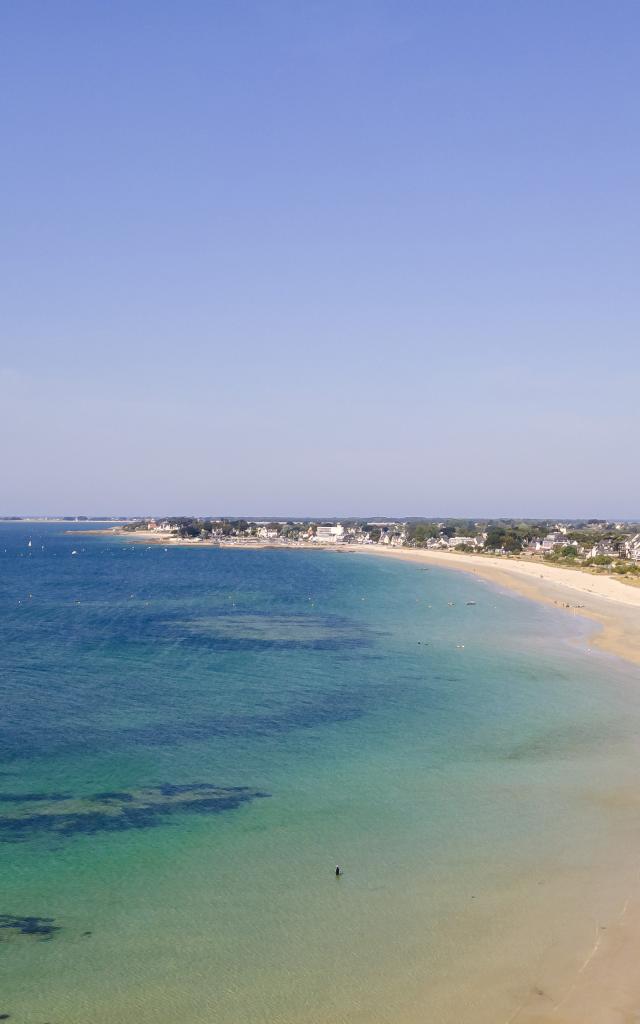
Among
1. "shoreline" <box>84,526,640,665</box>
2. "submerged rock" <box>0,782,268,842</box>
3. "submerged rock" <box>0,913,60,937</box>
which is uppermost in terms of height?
"shoreline" <box>84,526,640,665</box>

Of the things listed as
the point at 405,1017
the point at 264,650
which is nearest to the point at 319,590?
the point at 264,650

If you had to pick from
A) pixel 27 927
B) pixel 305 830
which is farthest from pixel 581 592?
pixel 27 927

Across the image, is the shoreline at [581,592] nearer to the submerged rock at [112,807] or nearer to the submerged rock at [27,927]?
the submerged rock at [112,807]

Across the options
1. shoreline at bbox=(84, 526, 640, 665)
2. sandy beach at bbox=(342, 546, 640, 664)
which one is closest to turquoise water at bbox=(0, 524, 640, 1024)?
shoreline at bbox=(84, 526, 640, 665)

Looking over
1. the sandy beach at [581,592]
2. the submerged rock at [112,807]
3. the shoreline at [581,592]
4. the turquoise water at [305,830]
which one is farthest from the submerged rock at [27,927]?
the sandy beach at [581,592]

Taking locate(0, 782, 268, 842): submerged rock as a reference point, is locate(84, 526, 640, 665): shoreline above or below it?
above

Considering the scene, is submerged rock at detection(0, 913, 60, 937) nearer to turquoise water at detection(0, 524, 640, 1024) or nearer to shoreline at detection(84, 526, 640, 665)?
turquoise water at detection(0, 524, 640, 1024)
